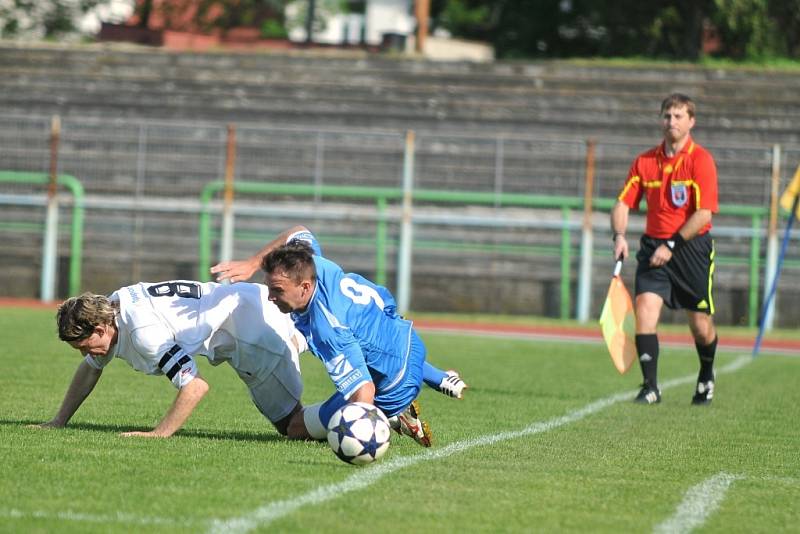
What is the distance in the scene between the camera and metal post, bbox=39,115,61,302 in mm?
23453

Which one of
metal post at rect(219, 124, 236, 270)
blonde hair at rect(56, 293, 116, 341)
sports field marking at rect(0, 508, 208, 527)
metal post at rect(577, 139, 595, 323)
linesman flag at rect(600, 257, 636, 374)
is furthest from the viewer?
metal post at rect(219, 124, 236, 270)

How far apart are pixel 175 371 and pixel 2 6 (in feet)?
121

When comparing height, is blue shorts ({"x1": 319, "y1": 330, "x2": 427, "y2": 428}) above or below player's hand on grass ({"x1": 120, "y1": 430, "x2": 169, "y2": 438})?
above

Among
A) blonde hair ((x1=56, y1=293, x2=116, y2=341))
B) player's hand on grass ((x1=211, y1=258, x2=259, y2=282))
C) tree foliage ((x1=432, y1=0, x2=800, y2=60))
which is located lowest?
blonde hair ((x1=56, y1=293, x2=116, y2=341))

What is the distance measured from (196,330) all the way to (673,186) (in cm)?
459

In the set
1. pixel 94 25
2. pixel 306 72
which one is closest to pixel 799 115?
pixel 306 72

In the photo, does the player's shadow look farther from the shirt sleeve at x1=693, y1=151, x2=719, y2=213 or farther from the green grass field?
the shirt sleeve at x1=693, y1=151, x2=719, y2=213

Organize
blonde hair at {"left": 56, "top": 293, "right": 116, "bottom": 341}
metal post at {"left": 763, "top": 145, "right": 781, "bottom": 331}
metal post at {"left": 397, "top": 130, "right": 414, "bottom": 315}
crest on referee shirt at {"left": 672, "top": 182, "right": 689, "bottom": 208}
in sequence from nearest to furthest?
blonde hair at {"left": 56, "top": 293, "right": 116, "bottom": 341}
crest on referee shirt at {"left": 672, "top": 182, "right": 689, "bottom": 208}
metal post at {"left": 763, "top": 145, "right": 781, "bottom": 331}
metal post at {"left": 397, "top": 130, "right": 414, "bottom": 315}

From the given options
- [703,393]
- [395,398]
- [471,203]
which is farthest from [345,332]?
[471,203]

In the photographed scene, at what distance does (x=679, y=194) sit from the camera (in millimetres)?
10539

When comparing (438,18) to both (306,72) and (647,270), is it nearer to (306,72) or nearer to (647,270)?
(306,72)

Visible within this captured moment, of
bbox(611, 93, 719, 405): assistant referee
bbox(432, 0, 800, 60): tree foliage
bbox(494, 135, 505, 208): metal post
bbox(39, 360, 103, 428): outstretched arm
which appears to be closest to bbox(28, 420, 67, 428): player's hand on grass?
bbox(39, 360, 103, 428): outstretched arm

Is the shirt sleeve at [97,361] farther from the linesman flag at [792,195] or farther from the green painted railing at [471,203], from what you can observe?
the green painted railing at [471,203]

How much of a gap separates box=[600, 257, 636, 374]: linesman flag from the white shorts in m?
3.78
